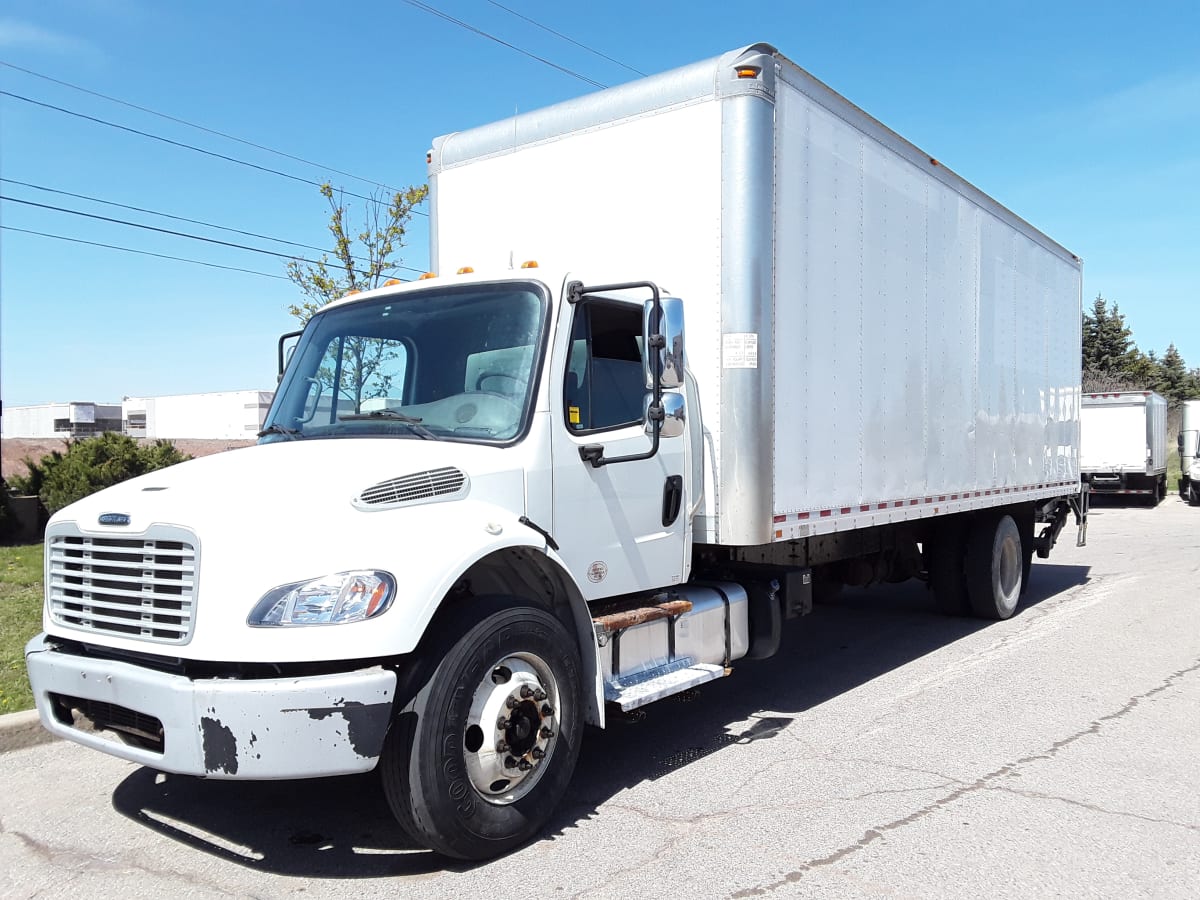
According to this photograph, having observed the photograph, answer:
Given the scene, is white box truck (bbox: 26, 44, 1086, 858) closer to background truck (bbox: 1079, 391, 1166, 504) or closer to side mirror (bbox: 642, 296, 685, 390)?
side mirror (bbox: 642, 296, 685, 390)

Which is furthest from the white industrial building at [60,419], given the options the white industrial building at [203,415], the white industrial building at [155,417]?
the white industrial building at [203,415]

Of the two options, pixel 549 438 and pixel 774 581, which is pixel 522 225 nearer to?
pixel 549 438

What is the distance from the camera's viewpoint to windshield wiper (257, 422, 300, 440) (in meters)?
5.24

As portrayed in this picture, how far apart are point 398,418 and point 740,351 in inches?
78.8

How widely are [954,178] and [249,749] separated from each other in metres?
7.14

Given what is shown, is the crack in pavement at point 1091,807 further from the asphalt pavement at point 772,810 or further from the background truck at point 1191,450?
the background truck at point 1191,450

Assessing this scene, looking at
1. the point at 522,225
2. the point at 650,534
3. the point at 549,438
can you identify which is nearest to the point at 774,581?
the point at 650,534

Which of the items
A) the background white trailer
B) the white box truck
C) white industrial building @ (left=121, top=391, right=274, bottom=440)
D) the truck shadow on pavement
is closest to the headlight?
the white box truck

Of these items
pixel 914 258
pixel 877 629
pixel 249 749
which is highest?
pixel 914 258

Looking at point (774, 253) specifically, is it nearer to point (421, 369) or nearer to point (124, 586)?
point (421, 369)

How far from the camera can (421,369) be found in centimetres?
514

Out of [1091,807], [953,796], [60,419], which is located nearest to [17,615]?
[953,796]

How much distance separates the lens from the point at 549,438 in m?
4.86

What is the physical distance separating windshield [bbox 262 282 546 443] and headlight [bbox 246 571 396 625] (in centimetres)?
108
